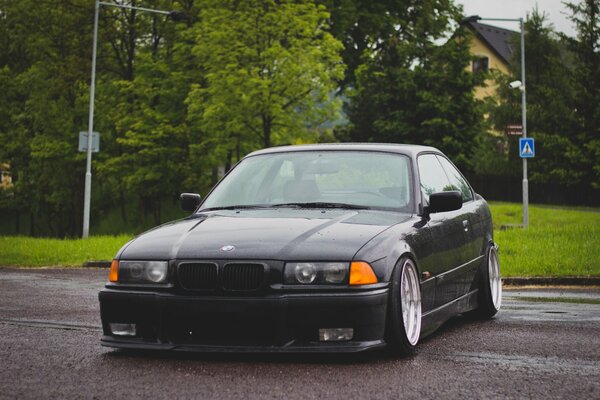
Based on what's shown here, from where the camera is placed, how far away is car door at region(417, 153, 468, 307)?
731 centimetres

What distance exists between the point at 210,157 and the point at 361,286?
30298 mm

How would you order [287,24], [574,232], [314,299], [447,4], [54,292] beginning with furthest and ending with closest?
1. [447,4]
2. [287,24]
3. [574,232]
4. [54,292]
5. [314,299]

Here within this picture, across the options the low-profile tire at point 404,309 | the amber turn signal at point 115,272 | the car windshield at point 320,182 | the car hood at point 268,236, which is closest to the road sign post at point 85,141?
the car windshield at point 320,182

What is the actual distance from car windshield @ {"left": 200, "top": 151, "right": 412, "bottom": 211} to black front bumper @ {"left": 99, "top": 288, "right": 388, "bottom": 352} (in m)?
1.38

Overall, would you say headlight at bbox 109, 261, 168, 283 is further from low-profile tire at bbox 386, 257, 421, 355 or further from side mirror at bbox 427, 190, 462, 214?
side mirror at bbox 427, 190, 462, 214

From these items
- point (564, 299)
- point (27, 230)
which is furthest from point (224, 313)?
point (27, 230)

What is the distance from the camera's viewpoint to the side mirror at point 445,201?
23.8 ft

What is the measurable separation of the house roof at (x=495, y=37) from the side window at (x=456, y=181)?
64.4 m

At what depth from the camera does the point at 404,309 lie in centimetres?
651

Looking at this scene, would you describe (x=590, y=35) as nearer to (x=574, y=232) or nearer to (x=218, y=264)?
(x=574, y=232)

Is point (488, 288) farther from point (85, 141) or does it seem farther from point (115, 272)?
point (85, 141)

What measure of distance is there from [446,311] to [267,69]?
2505 centimetres

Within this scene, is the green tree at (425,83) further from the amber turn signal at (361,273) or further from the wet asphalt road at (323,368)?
the amber turn signal at (361,273)

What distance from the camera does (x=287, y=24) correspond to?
31.5 metres
